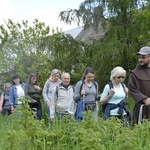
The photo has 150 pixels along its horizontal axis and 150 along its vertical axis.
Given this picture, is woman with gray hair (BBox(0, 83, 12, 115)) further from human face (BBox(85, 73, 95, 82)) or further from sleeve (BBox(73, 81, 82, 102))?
human face (BBox(85, 73, 95, 82))

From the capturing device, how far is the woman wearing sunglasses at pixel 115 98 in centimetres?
628

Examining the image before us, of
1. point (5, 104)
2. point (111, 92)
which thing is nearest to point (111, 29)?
point (5, 104)

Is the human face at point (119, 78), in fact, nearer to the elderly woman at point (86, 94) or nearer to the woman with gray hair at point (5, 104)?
the elderly woman at point (86, 94)

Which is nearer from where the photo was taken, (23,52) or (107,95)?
(107,95)

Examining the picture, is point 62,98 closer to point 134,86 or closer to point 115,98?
point 115,98

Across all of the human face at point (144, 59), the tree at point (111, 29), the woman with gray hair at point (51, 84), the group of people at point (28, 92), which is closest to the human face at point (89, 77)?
the human face at point (144, 59)

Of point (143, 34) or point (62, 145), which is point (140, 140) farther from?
point (143, 34)

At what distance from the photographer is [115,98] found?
6363 millimetres

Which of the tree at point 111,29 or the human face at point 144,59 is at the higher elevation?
the tree at point 111,29

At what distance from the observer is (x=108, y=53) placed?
14.4 metres

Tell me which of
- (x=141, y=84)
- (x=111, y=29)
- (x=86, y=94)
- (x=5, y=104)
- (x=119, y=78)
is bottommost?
(x=5, y=104)

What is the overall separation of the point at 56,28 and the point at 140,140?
20.2 meters

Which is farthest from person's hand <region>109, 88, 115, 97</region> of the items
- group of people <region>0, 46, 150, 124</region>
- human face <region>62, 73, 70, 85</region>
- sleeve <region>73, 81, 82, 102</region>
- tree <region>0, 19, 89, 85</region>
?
tree <region>0, 19, 89, 85</region>

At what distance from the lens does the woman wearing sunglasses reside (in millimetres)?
6277
